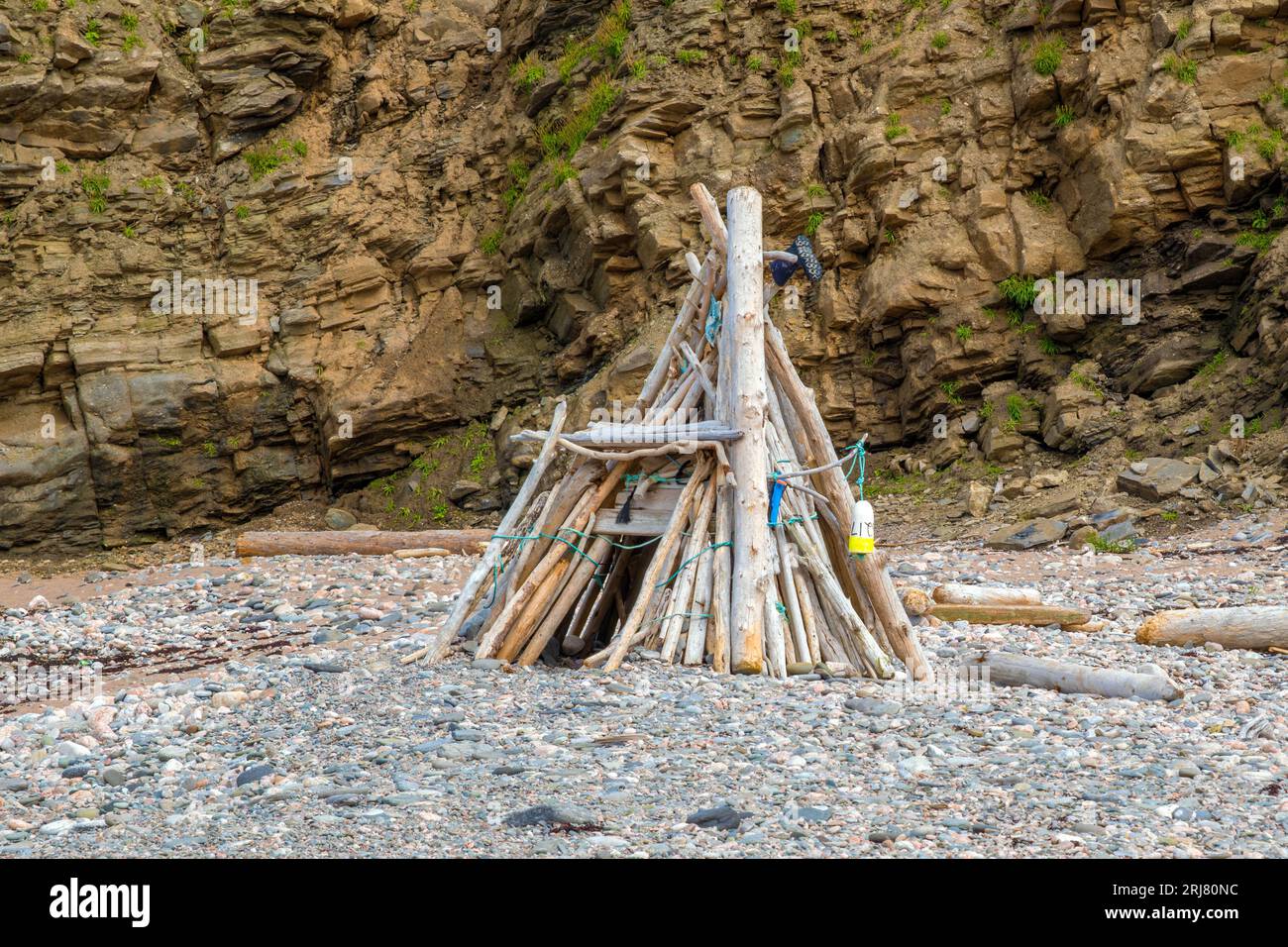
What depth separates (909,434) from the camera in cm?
1848

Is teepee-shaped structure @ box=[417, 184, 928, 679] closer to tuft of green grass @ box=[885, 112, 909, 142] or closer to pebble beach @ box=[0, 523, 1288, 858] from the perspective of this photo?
pebble beach @ box=[0, 523, 1288, 858]

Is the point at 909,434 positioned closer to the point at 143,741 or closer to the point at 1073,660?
the point at 1073,660

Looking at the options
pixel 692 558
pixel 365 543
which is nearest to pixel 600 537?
pixel 692 558

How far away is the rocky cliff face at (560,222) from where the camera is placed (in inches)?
655

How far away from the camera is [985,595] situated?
10.1 metres

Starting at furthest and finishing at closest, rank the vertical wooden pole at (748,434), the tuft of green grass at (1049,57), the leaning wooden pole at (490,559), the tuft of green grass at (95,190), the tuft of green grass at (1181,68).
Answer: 1. the tuft of green grass at (95,190)
2. the tuft of green grass at (1049,57)
3. the tuft of green grass at (1181,68)
4. the leaning wooden pole at (490,559)
5. the vertical wooden pole at (748,434)

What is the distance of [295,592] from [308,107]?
14.2 m

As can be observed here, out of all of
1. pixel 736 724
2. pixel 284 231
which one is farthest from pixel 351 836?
pixel 284 231

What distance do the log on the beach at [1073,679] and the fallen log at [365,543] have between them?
Answer: 9.77 m

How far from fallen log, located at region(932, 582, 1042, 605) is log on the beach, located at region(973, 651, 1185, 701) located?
246cm

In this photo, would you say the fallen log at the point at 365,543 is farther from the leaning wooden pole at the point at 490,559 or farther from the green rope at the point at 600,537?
the green rope at the point at 600,537

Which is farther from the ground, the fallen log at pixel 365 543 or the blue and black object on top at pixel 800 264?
the blue and black object on top at pixel 800 264

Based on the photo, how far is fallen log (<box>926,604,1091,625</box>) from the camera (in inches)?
364

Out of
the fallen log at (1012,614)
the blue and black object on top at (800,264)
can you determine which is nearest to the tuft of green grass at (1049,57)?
the fallen log at (1012,614)
